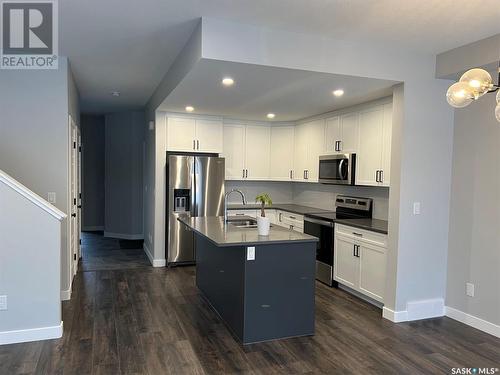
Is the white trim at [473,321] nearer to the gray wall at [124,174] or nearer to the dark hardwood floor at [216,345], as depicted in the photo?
the dark hardwood floor at [216,345]

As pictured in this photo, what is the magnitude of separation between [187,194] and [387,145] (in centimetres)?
298

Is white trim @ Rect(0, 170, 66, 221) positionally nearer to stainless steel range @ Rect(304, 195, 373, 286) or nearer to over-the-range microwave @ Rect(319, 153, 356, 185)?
stainless steel range @ Rect(304, 195, 373, 286)

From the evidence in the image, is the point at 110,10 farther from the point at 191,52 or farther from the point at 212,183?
the point at 212,183

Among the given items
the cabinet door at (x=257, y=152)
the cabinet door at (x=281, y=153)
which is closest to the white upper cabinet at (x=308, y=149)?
the cabinet door at (x=281, y=153)

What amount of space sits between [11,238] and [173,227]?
2.73 m

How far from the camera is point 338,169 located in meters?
5.12

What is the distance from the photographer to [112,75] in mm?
4797

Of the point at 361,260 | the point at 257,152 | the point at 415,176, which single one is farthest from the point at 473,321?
the point at 257,152

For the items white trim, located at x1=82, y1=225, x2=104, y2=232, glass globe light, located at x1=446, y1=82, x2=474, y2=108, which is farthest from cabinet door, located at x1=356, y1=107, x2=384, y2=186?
white trim, located at x1=82, y1=225, x2=104, y2=232

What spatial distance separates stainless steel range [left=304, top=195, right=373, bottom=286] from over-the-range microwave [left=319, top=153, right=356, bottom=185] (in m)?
0.37

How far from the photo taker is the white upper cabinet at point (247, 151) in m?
6.42

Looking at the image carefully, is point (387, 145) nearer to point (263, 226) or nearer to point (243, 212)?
point (263, 226)

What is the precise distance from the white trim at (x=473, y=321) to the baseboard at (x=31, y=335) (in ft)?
12.4

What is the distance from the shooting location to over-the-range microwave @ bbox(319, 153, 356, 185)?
4922 millimetres
